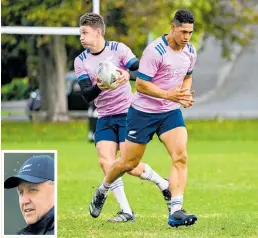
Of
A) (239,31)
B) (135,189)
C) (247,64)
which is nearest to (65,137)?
(239,31)

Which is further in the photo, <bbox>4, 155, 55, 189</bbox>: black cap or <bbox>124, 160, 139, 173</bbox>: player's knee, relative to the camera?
<bbox>124, 160, 139, 173</bbox>: player's knee

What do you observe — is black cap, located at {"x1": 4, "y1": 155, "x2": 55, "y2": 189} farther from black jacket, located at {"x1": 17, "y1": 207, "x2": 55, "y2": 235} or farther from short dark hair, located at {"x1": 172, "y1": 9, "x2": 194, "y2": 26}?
short dark hair, located at {"x1": 172, "y1": 9, "x2": 194, "y2": 26}

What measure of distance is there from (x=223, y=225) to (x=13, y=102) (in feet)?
151

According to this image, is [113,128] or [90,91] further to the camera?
[113,128]

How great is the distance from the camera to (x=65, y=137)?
30125 millimetres

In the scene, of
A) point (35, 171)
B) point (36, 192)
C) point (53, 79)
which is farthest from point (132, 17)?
point (36, 192)

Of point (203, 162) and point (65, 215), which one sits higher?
point (65, 215)

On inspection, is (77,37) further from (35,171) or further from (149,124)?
(35,171)

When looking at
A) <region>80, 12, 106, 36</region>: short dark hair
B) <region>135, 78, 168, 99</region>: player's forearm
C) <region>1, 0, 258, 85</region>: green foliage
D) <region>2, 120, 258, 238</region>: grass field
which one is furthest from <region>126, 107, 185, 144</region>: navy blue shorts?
<region>1, 0, 258, 85</region>: green foliage

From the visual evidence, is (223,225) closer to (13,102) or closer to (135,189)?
(135,189)

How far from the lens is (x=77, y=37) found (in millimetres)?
33094

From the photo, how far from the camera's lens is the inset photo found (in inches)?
345

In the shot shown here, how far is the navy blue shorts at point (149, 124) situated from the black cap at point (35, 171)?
6.67 ft

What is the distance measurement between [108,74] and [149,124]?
589 millimetres
